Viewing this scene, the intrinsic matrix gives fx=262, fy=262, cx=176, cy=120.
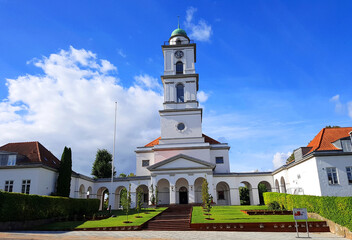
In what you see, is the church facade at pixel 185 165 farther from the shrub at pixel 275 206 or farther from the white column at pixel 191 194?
the shrub at pixel 275 206

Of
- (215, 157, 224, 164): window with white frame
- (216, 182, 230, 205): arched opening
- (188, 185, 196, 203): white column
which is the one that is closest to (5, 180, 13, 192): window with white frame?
(188, 185, 196, 203): white column

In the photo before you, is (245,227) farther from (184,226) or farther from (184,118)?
(184,118)

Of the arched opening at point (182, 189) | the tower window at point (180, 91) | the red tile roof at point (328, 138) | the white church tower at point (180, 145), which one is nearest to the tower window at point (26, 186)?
the white church tower at point (180, 145)

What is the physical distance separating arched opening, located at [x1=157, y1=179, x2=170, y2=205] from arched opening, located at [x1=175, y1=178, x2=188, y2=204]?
61.3 inches

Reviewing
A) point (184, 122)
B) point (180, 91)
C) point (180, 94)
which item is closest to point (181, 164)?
point (184, 122)

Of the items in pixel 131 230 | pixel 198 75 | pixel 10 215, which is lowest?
pixel 131 230

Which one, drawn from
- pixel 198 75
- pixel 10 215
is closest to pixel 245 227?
pixel 10 215

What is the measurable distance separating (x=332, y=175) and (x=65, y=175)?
28.2 m

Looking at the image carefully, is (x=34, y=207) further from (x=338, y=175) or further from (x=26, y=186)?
(x=338, y=175)

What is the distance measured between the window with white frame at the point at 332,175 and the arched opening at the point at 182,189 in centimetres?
1957

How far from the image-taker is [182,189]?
130 ft

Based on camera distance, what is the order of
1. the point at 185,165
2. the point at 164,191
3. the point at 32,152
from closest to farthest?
the point at 32,152 < the point at 185,165 < the point at 164,191

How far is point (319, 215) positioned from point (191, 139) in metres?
24.2

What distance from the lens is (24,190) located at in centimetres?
2773
